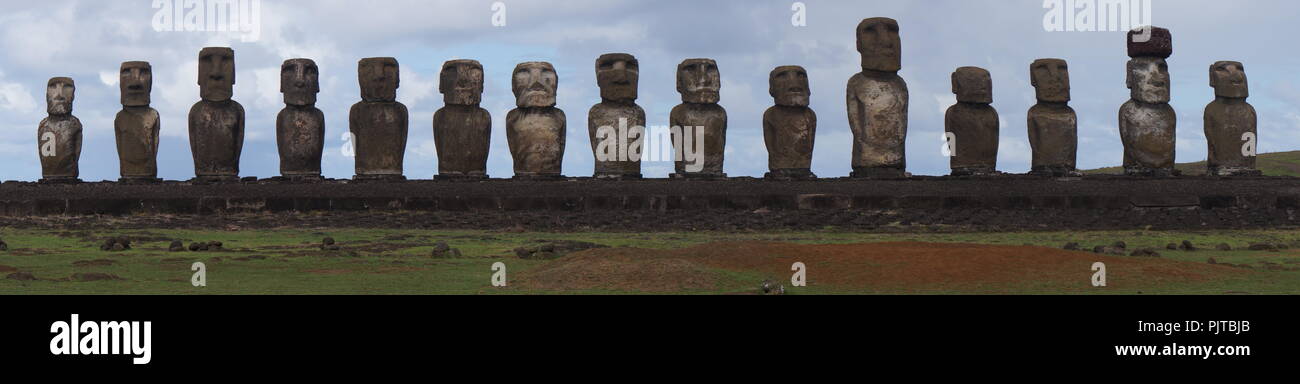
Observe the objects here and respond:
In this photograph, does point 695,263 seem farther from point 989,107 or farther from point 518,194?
point 989,107

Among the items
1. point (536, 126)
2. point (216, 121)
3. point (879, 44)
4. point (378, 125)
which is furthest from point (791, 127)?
point (216, 121)

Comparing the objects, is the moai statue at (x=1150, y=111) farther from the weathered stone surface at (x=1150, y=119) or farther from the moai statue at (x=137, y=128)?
the moai statue at (x=137, y=128)

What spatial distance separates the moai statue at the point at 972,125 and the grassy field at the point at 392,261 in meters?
4.24

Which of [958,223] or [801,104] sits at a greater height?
[801,104]

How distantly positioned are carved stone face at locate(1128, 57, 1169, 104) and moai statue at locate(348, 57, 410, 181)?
11.5m

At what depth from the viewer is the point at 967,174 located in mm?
25891

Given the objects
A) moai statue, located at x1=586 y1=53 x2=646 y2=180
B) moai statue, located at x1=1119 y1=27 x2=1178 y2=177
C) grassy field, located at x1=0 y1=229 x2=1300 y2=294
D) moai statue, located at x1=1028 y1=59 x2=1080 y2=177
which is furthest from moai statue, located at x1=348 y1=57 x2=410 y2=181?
moai statue, located at x1=1119 y1=27 x2=1178 y2=177

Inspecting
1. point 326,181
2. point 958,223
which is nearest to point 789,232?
point 958,223

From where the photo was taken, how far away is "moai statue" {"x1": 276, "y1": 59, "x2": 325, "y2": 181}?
1029 inches

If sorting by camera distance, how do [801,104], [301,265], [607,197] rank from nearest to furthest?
[301,265], [607,197], [801,104]

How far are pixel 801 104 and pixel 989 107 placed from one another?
2973 mm

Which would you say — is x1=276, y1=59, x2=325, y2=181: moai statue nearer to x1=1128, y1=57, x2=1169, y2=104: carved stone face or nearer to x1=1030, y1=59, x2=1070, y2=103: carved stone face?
x1=1030, y1=59, x2=1070, y2=103: carved stone face
